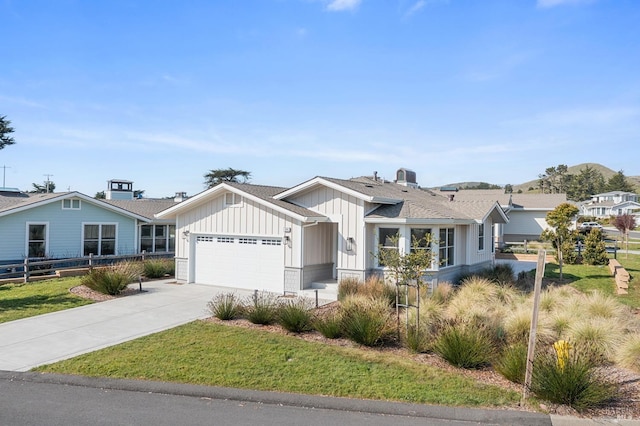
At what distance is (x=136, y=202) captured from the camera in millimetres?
28125

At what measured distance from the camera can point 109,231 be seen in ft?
80.7

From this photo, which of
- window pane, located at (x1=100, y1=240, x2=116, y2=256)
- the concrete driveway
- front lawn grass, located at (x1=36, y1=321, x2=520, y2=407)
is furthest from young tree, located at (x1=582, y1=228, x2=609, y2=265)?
window pane, located at (x1=100, y1=240, x2=116, y2=256)

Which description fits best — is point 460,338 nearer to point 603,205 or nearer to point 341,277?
point 341,277

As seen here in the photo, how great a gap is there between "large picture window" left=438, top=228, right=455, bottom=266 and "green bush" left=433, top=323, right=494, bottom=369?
8.89 meters

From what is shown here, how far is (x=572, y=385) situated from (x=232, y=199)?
13635 mm

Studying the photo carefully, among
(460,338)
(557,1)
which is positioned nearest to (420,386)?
(460,338)

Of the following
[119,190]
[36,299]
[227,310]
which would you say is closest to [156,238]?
[119,190]

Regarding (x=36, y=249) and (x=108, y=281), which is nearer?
(x=108, y=281)

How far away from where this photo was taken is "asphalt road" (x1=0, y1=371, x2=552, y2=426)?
6129mm

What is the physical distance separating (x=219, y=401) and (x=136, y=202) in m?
23.8

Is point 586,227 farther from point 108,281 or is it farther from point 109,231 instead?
point 108,281

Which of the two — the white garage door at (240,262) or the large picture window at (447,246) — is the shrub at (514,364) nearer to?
the large picture window at (447,246)

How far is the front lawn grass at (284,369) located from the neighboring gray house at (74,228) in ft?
49.7

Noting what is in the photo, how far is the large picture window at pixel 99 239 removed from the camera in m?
23.7
